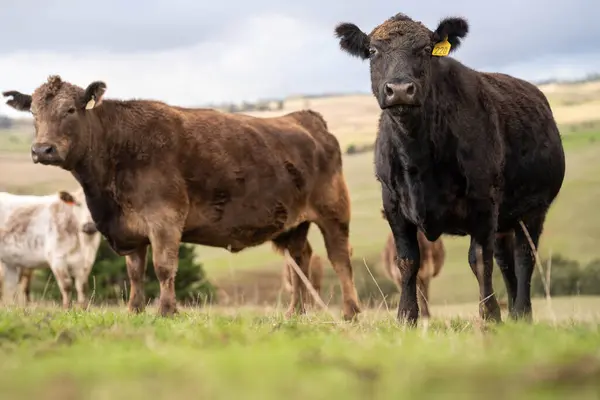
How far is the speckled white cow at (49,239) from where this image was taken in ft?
59.2

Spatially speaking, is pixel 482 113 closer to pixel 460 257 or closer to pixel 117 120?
pixel 117 120

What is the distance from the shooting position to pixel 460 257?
41.5 m

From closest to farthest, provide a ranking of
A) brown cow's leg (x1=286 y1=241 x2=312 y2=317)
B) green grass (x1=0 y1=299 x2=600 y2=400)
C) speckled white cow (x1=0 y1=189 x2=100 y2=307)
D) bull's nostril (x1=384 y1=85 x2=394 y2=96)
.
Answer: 1. green grass (x1=0 y1=299 x2=600 y2=400)
2. bull's nostril (x1=384 y1=85 x2=394 y2=96)
3. brown cow's leg (x1=286 y1=241 x2=312 y2=317)
4. speckled white cow (x1=0 y1=189 x2=100 y2=307)

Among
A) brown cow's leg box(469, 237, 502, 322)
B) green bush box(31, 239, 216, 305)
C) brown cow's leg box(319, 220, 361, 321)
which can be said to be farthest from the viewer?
green bush box(31, 239, 216, 305)

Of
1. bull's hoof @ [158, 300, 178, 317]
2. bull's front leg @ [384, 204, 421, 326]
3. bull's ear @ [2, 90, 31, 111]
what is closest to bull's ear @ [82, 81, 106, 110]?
bull's ear @ [2, 90, 31, 111]

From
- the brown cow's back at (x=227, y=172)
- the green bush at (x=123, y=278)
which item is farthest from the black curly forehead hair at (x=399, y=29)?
the green bush at (x=123, y=278)

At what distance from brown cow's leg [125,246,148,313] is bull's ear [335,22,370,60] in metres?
4.26

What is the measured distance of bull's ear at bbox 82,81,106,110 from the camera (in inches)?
447

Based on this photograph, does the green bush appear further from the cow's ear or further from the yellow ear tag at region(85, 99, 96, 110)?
the yellow ear tag at region(85, 99, 96, 110)

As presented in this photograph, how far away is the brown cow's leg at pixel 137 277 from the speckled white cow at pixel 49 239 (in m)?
5.34

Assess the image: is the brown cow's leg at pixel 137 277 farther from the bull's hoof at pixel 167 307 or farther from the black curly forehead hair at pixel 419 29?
the black curly forehead hair at pixel 419 29

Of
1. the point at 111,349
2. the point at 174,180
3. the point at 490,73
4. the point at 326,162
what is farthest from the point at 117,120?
the point at 111,349

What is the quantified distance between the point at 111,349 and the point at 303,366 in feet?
4.05

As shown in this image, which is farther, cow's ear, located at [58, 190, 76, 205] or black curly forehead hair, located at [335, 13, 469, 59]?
cow's ear, located at [58, 190, 76, 205]
